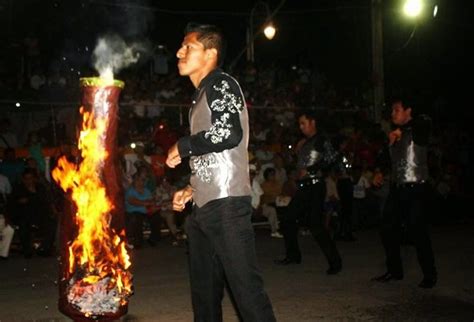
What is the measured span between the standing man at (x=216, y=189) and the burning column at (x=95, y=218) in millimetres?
1117

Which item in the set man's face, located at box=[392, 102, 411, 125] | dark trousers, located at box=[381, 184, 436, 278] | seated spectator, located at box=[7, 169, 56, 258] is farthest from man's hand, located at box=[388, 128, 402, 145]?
seated spectator, located at box=[7, 169, 56, 258]

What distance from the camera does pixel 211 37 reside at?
412 cm

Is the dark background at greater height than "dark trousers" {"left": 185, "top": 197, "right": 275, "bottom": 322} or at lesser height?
greater

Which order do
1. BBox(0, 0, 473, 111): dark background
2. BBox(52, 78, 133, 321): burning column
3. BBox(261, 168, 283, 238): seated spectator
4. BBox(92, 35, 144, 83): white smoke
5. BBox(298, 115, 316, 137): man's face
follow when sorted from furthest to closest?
BBox(0, 0, 473, 111): dark background
BBox(261, 168, 283, 238): seated spectator
BBox(298, 115, 316, 137): man's face
BBox(92, 35, 144, 83): white smoke
BBox(52, 78, 133, 321): burning column

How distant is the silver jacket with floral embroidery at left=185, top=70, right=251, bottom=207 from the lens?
3.79 m

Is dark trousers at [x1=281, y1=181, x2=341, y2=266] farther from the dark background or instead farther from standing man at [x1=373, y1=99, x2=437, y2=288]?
the dark background

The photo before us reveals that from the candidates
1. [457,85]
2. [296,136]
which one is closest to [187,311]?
[296,136]

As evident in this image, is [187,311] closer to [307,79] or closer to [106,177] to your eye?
[106,177]

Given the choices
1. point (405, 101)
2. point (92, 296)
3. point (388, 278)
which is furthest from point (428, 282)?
point (92, 296)

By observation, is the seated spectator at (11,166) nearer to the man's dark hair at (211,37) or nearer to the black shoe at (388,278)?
the black shoe at (388,278)

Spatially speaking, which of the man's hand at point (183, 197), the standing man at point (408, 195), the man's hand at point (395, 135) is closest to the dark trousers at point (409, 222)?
the standing man at point (408, 195)

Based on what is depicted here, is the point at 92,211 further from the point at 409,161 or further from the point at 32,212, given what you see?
the point at 32,212

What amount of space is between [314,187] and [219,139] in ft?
14.2

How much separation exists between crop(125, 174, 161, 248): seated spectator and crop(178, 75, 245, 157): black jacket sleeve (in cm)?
765
